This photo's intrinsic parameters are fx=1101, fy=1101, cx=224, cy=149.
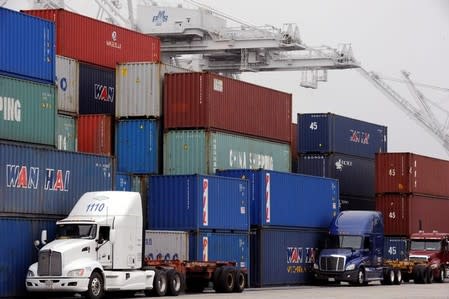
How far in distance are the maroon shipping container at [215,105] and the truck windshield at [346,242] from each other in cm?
521

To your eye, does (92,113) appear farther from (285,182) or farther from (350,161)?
(350,161)

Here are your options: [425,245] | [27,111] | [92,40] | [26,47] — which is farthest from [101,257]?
[425,245]

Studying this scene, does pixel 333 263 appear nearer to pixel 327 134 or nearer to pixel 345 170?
pixel 327 134

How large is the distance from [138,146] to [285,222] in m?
7.18

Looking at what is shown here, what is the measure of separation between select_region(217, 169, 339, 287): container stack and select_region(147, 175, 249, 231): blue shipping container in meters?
2.26

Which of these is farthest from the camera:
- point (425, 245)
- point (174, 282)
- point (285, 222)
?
point (425, 245)

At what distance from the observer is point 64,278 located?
30859mm

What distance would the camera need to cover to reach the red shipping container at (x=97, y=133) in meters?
42.0

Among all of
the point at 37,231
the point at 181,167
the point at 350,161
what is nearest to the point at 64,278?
the point at 37,231

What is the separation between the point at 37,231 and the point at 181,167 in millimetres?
9956

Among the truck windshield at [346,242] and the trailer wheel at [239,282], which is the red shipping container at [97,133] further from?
the truck windshield at [346,242]

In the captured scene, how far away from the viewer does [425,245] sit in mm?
52094

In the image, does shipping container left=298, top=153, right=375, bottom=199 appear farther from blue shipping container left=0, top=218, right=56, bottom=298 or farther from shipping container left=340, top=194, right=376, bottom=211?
blue shipping container left=0, top=218, right=56, bottom=298

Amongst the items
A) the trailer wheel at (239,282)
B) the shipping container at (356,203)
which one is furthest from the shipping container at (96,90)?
the shipping container at (356,203)
